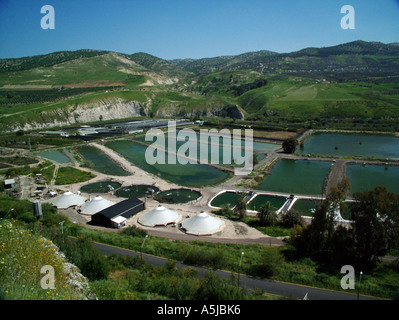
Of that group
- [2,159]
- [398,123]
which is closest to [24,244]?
[2,159]

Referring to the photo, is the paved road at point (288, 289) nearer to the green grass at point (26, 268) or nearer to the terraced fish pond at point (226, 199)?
the green grass at point (26, 268)

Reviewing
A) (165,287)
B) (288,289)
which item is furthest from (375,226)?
(165,287)

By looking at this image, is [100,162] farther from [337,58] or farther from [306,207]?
[337,58]

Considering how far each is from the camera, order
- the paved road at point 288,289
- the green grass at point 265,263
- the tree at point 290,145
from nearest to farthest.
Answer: the paved road at point 288,289 < the green grass at point 265,263 < the tree at point 290,145

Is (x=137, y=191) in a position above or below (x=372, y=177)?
below

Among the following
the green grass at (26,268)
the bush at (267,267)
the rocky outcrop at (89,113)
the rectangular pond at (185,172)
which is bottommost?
the bush at (267,267)

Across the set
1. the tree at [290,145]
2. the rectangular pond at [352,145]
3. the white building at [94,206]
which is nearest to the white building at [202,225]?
the white building at [94,206]
